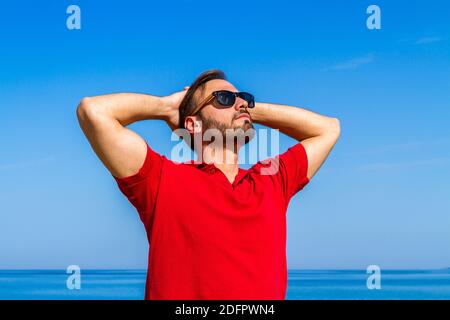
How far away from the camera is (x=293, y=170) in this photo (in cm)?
454

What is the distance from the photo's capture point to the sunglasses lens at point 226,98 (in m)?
4.48

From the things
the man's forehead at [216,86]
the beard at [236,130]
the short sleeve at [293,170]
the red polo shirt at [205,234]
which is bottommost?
the red polo shirt at [205,234]

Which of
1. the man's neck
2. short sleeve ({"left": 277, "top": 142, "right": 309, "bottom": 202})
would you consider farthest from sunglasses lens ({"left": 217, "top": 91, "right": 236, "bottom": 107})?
short sleeve ({"left": 277, "top": 142, "right": 309, "bottom": 202})

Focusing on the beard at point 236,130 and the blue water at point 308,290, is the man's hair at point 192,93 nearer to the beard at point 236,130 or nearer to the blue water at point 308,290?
the beard at point 236,130

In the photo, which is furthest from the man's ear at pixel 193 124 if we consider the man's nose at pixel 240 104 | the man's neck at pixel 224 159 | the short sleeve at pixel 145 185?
the short sleeve at pixel 145 185

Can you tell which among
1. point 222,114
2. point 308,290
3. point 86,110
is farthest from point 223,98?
point 308,290

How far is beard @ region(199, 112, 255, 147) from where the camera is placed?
14.4 feet

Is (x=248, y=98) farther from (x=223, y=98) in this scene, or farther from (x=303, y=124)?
(x=303, y=124)

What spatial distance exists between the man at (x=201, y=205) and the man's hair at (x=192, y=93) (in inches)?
6.4

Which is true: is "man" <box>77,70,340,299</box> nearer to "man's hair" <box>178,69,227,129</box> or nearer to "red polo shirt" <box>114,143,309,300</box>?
"red polo shirt" <box>114,143,309,300</box>

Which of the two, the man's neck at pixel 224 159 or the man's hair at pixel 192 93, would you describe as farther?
the man's hair at pixel 192 93
